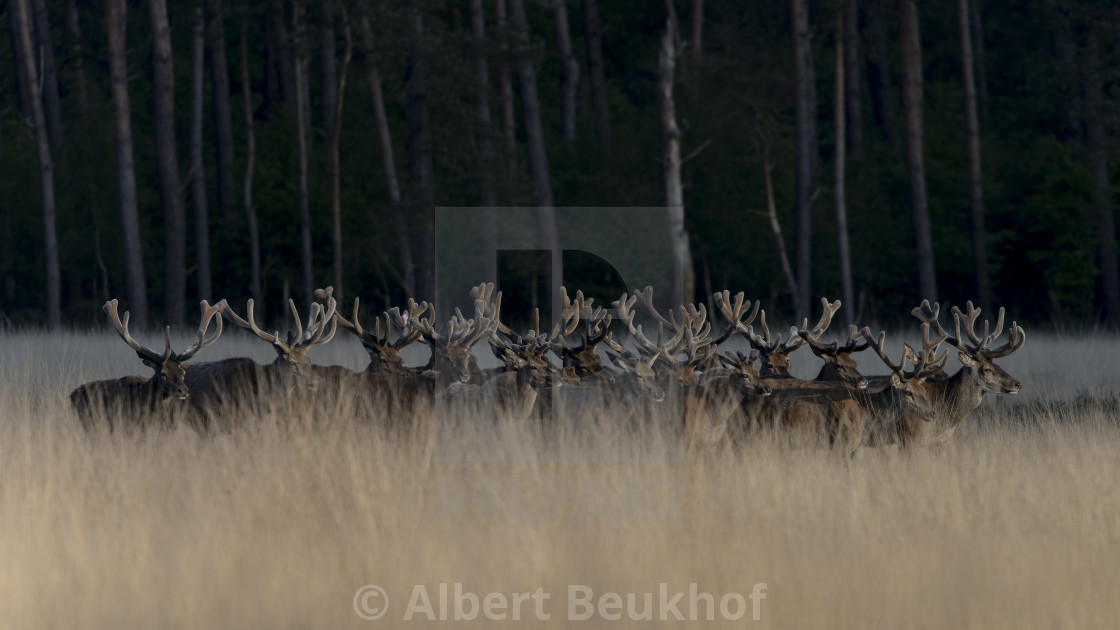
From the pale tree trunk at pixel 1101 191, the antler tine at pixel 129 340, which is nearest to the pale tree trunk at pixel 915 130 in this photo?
the pale tree trunk at pixel 1101 191

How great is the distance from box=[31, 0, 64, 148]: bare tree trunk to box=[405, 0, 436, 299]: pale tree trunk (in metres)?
11.4

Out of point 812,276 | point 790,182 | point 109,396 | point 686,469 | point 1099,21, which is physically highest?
point 1099,21

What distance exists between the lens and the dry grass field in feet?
19.0

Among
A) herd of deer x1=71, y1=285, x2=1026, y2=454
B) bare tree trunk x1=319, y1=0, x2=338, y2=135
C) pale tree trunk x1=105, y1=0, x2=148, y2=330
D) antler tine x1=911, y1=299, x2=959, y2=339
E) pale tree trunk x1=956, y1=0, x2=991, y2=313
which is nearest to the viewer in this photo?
herd of deer x1=71, y1=285, x2=1026, y2=454

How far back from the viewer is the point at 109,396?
9750mm

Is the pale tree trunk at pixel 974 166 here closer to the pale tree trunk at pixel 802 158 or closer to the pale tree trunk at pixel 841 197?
the pale tree trunk at pixel 841 197

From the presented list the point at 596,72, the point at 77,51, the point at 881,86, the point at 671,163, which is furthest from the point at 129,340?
the point at 881,86

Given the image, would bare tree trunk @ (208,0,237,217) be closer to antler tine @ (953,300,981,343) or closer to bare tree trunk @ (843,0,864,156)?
bare tree trunk @ (843,0,864,156)

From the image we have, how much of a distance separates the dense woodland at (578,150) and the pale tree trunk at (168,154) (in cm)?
6

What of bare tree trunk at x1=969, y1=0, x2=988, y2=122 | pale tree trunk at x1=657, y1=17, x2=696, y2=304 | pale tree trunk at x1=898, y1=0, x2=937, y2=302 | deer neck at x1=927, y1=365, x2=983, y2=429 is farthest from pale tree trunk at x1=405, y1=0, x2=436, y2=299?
deer neck at x1=927, y1=365, x2=983, y2=429

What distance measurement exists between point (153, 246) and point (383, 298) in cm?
649

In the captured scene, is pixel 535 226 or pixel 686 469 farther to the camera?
pixel 535 226

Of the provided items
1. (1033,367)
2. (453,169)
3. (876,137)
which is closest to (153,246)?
(453,169)

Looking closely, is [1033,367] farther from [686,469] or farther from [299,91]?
[299,91]
